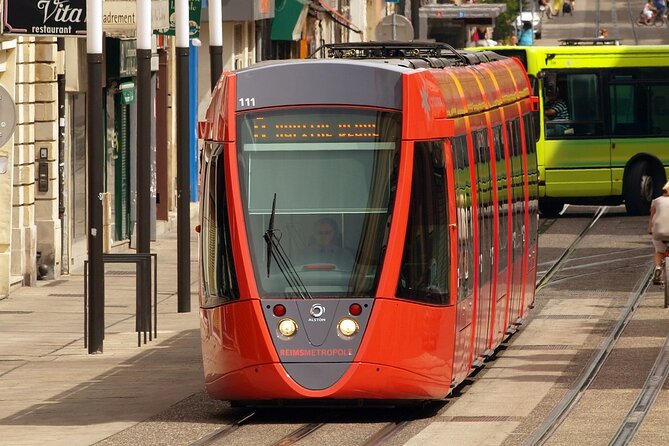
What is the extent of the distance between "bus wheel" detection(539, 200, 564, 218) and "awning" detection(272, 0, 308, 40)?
9561 mm

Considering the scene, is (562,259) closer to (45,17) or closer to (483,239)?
(45,17)

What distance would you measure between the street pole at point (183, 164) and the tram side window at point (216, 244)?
850 cm

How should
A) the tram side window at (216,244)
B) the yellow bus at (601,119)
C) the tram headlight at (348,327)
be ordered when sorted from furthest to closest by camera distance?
1. the yellow bus at (601,119)
2. the tram side window at (216,244)
3. the tram headlight at (348,327)

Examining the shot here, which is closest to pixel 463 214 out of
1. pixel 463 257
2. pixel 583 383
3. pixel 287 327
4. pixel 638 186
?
pixel 463 257

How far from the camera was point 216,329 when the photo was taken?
1495cm

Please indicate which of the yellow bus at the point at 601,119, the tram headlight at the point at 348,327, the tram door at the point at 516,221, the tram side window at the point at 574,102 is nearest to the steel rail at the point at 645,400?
the tram door at the point at 516,221

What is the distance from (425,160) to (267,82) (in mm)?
1281

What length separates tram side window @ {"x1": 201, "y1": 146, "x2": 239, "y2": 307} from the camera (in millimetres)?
14867

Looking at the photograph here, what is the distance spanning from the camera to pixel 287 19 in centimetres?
4491

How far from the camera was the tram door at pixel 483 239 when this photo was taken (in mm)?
16875

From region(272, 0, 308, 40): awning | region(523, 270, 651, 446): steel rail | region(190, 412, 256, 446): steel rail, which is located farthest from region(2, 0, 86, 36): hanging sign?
region(272, 0, 308, 40): awning

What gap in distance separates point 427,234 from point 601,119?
20927 mm

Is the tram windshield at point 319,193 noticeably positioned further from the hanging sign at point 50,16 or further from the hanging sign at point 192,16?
the hanging sign at point 192,16

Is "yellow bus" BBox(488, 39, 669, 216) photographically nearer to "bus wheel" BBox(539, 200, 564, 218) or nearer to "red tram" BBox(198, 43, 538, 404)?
"bus wheel" BBox(539, 200, 564, 218)
